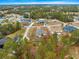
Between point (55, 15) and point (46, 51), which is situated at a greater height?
point (46, 51)

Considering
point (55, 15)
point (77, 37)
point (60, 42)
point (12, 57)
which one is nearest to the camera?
point (12, 57)

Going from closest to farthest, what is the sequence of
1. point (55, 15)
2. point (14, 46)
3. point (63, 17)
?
point (14, 46) < point (63, 17) < point (55, 15)

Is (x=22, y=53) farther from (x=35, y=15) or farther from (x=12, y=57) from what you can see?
(x=35, y=15)

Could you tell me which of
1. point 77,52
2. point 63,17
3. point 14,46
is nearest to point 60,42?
point 77,52

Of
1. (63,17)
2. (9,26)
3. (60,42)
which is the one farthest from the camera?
(63,17)

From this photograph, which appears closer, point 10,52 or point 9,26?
point 10,52

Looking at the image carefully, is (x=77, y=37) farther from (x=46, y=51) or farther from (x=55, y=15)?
(x=55, y=15)

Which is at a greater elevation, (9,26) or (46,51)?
(46,51)

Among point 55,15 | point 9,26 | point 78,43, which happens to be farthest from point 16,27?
point 55,15

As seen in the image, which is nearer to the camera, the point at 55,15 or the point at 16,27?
the point at 16,27
